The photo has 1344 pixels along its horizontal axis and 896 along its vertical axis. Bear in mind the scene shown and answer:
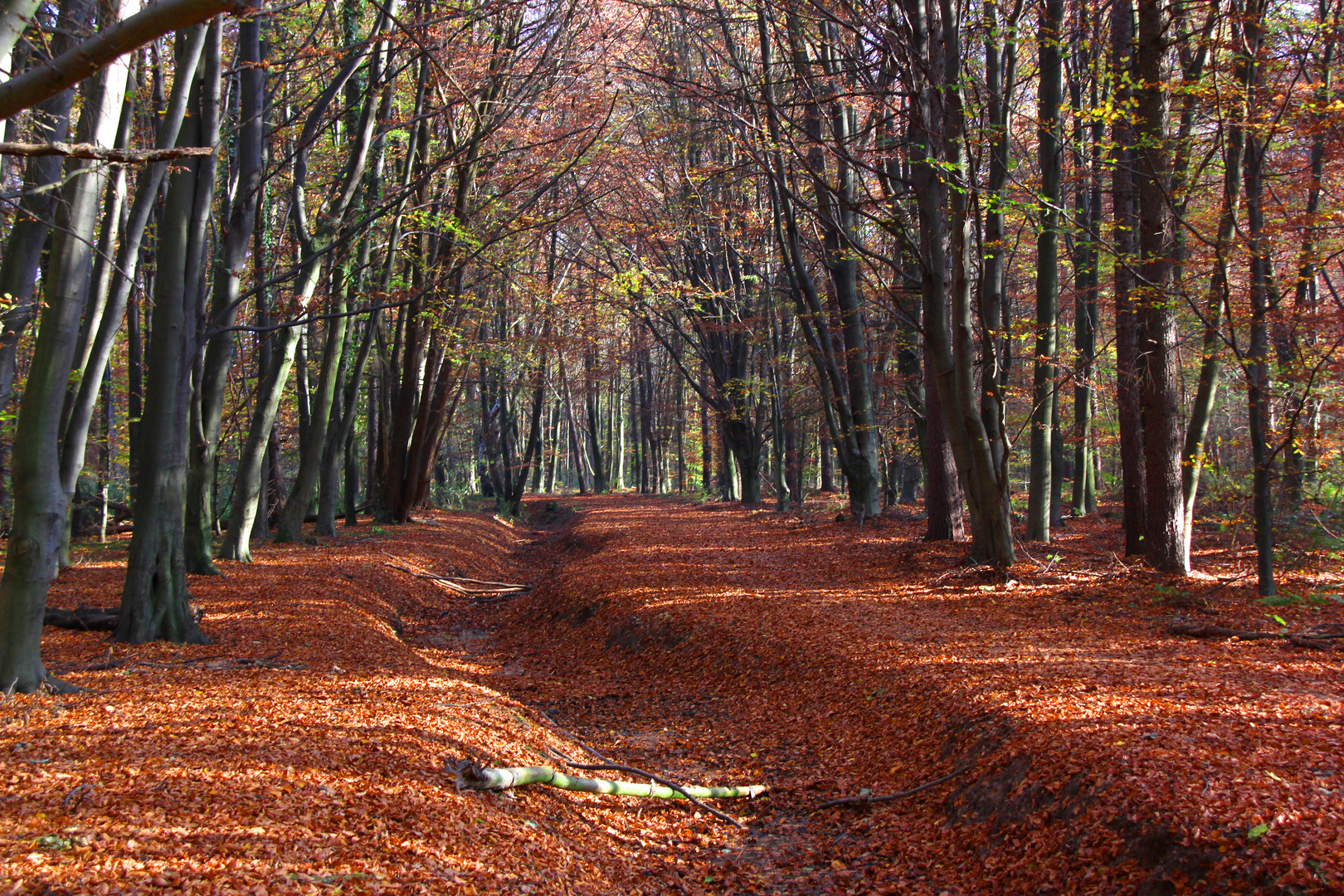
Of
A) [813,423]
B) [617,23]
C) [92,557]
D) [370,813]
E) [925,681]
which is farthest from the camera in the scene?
[813,423]

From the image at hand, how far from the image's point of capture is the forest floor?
3.33 meters

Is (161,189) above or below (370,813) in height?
above

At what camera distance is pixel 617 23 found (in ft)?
52.1

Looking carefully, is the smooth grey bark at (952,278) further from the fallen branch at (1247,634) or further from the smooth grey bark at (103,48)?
the smooth grey bark at (103,48)

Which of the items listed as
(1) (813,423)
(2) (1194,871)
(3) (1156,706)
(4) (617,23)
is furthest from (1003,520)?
(1) (813,423)

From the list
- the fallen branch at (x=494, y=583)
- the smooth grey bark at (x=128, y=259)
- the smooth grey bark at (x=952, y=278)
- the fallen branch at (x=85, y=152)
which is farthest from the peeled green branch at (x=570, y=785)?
the fallen branch at (x=494, y=583)

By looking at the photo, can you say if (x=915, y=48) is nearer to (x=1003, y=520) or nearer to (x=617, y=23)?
(x=1003, y=520)

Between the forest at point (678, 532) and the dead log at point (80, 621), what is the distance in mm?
40

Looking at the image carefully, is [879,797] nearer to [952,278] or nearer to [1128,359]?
[952,278]

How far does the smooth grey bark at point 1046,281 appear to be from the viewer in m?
10.6

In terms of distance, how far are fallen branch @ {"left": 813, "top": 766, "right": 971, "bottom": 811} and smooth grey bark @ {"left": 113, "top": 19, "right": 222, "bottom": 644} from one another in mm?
5377

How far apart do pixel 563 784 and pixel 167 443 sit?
4682 millimetres

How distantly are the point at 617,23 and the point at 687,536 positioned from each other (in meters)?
9.88

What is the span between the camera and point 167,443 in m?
6.96
